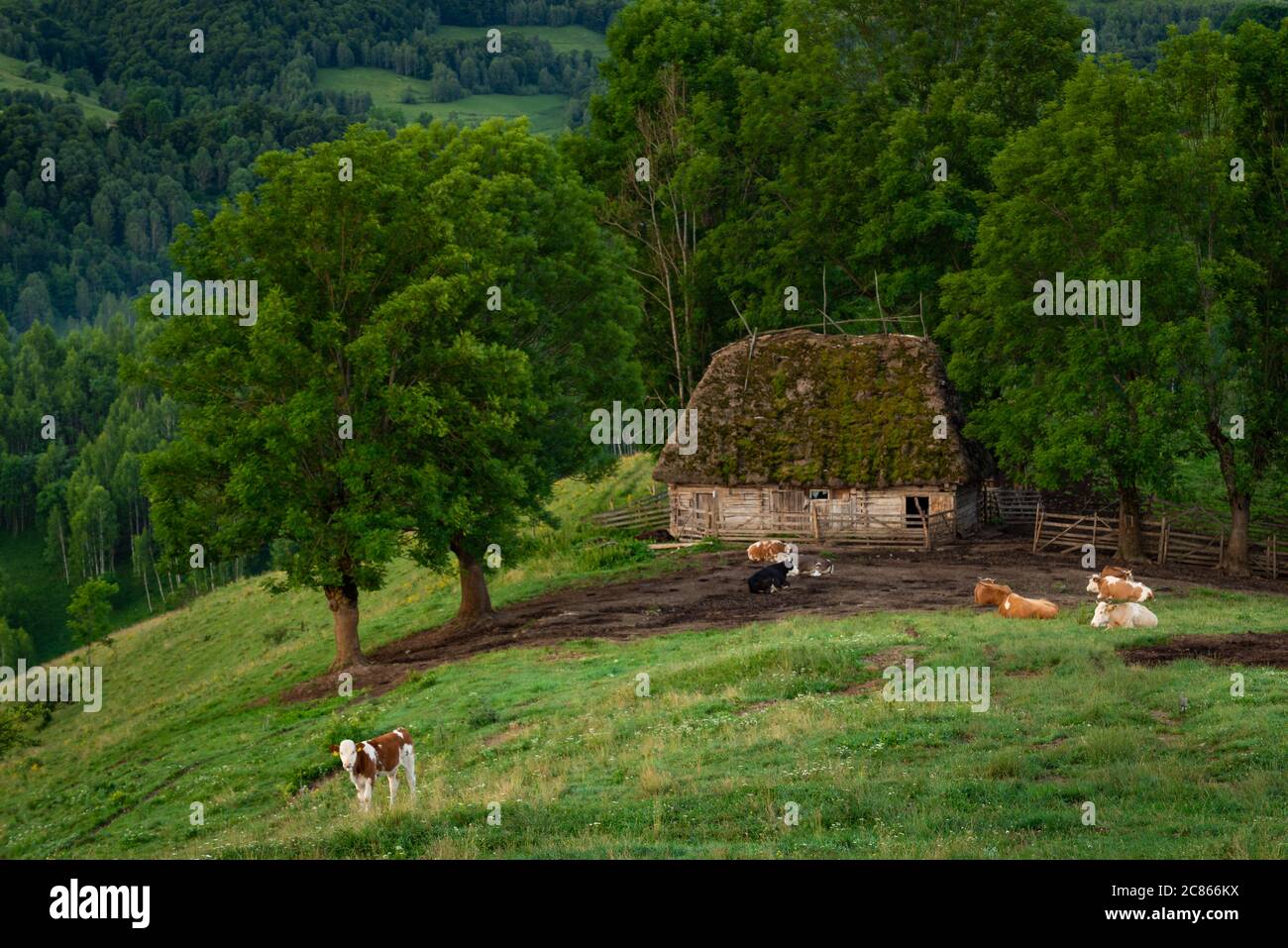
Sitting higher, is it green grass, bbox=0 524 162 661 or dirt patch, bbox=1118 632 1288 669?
dirt patch, bbox=1118 632 1288 669

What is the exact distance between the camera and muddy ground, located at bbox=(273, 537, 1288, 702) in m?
34.0

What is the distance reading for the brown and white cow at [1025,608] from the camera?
99.7ft

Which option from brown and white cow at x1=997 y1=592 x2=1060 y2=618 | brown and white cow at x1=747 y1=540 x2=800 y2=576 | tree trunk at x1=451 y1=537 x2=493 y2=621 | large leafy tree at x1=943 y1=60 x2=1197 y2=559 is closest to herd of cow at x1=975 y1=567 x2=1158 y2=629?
brown and white cow at x1=997 y1=592 x2=1060 y2=618

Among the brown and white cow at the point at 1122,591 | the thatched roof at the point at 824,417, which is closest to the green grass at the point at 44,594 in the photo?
the thatched roof at the point at 824,417

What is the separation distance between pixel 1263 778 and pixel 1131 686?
577 cm

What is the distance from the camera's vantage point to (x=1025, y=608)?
100ft

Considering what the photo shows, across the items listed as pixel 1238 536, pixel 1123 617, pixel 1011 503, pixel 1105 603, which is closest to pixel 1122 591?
pixel 1105 603

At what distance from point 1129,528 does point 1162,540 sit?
3.55ft

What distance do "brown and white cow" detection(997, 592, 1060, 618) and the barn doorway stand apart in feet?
49.5

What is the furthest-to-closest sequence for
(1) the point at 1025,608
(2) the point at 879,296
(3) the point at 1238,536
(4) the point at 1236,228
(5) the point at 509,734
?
(2) the point at 879,296 < (3) the point at 1238,536 < (4) the point at 1236,228 < (1) the point at 1025,608 < (5) the point at 509,734

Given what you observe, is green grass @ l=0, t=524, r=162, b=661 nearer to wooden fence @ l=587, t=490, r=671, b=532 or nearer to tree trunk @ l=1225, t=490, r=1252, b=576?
wooden fence @ l=587, t=490, r=671, b=532

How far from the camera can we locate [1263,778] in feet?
49.7

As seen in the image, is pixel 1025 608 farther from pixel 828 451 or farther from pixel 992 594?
pixel 828 451
